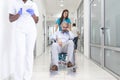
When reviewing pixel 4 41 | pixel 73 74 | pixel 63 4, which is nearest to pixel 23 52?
pixel 4 41

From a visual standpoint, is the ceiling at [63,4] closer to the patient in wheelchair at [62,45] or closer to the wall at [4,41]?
the patient in wheelchair at [62,45]

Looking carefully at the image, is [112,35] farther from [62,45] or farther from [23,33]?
[23,33]

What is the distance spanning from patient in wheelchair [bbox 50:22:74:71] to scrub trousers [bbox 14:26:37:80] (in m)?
1.70

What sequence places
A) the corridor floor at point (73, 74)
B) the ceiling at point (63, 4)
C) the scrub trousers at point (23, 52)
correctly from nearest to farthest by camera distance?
1. the scrub trousers at point (23, 52)
2. the corridor floor at point (73, 74)
3. the ceiling at point (63, 4)

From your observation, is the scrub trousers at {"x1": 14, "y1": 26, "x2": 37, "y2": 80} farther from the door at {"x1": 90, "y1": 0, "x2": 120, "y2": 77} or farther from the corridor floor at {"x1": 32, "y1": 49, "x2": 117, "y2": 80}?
the door at {"x1": 90, "y1": 0, "x2": 120, "y2": 77}

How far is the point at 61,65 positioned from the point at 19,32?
116 inches

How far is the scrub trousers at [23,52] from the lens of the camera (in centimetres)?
286

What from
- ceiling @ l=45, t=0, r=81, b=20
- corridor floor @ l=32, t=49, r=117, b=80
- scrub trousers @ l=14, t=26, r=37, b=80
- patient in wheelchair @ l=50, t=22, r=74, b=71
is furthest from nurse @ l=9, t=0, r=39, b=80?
ceiling @ l=45, t=0, r=81, b=20

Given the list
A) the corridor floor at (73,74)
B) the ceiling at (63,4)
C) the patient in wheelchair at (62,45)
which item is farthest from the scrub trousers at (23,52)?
the ceiling at (63,4)

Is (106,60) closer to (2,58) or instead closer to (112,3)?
(112,3)

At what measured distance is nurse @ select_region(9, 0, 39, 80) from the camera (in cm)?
286

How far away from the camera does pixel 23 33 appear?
9.51ft

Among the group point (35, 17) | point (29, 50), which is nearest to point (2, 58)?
point (29, 50)

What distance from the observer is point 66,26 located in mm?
4957
